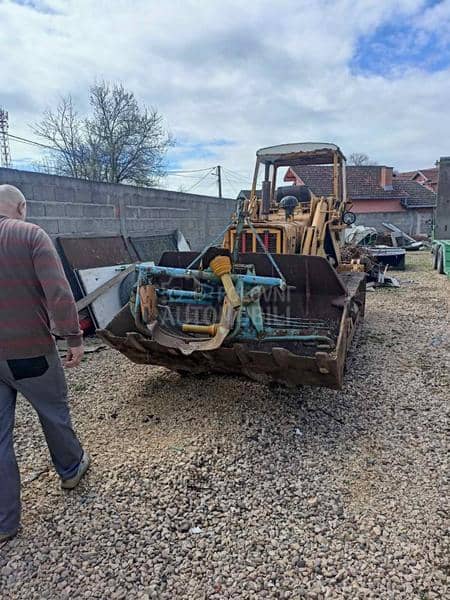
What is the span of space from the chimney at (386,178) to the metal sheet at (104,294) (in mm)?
25571

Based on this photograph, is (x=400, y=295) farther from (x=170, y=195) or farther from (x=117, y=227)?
(x=117, y=227)

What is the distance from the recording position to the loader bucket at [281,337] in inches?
112

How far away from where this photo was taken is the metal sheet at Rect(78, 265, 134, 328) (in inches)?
213

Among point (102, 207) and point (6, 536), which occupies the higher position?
point (102, 207)

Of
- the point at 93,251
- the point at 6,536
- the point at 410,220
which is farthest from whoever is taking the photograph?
the point at 410,220

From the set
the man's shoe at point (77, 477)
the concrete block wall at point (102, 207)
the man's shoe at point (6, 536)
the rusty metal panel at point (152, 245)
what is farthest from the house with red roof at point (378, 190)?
the man's shoe at point (6, 536)

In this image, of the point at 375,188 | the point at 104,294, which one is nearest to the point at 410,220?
the point at 375,188

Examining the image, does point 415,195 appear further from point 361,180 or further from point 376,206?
point 361,180

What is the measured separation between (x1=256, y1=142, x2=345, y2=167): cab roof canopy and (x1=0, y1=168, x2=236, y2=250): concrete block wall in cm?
251

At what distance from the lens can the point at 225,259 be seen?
300 centimetres

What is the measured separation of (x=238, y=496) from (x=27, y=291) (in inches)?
62.2

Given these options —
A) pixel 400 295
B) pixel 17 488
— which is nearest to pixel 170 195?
pixel 400 295

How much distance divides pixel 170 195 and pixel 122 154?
1023cm

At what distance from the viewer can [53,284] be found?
2109 mm
